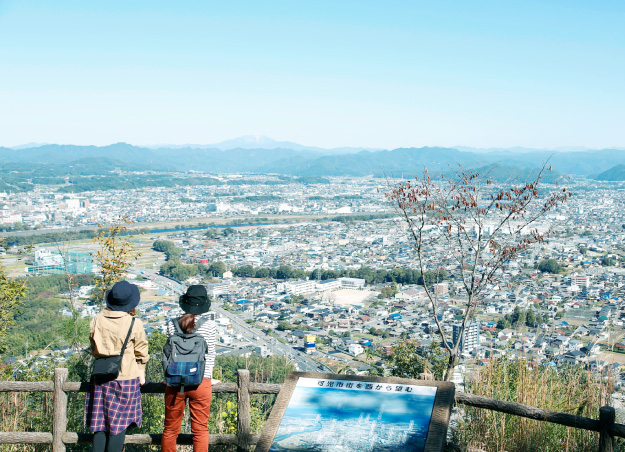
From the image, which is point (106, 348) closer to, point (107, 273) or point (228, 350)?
point (107, 273)

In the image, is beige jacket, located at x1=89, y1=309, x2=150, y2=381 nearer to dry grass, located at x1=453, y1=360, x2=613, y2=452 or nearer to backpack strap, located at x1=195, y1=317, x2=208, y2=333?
backpack strap, located at x1=195, y1=317, x2=208, y2=333

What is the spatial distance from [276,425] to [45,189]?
65.5 meters

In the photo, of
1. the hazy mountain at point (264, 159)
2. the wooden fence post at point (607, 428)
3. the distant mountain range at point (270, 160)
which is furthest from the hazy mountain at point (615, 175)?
the wooden fence post at point (607, 428)

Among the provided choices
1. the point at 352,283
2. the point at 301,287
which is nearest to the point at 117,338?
the point at 301,287

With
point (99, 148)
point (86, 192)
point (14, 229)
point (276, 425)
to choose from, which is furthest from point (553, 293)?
point (99, 148)

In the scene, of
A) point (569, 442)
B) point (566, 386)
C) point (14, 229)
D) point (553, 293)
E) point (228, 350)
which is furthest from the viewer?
point (14, 229)

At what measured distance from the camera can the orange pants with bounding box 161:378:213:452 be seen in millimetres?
2377

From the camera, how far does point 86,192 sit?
60219 millimetres

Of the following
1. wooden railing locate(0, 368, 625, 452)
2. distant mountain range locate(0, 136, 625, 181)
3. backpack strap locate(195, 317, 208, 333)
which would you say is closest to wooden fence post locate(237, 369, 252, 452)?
wooden railing locate(0, 368, 625, 452)

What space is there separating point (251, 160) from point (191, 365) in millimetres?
152765

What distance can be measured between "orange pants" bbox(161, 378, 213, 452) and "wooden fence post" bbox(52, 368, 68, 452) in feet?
2.07

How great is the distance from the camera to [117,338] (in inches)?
91.4

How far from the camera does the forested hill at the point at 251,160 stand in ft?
259

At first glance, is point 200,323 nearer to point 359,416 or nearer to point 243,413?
point 243,413
